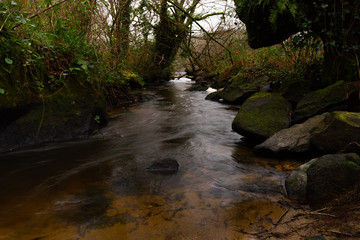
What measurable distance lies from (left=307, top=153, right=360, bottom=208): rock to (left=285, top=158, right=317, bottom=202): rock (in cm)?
9

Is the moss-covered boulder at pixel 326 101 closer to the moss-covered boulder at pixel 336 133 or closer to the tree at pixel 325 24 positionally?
the tree at pixel 325 24

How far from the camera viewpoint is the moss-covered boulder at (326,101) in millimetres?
3838

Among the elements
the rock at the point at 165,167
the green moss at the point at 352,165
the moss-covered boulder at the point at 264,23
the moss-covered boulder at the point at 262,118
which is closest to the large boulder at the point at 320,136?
the moss-covered boulder at the point at 262,118

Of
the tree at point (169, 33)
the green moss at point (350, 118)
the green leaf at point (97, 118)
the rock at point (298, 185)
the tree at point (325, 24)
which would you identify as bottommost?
the rock at point (298, 185)

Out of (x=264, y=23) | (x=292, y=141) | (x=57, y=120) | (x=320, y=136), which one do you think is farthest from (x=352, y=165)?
(x=57, y=120)

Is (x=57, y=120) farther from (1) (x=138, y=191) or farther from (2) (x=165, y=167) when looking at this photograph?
(1) (x=138, y=191)

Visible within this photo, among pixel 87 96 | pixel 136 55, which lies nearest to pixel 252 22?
pixel 87 96

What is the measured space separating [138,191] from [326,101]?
337 cm

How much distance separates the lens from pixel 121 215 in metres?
2.15

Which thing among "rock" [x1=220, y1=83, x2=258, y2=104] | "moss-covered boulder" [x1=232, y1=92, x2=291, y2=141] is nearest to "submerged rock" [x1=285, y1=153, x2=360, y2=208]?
"moss-covered boulder" [x1=232, y1=92, x2=291, y2=141]

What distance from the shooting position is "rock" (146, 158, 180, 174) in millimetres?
3080

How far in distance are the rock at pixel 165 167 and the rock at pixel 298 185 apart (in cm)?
132

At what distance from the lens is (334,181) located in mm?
2090

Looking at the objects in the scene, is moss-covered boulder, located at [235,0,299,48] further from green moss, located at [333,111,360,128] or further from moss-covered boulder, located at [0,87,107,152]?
moss-covered boulder, located at [0,87,107,152]
